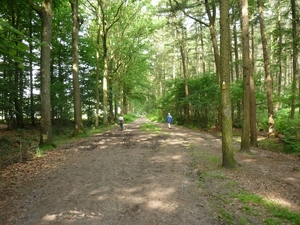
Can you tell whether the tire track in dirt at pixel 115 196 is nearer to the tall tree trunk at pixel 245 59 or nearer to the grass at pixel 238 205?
the grass at pixel 238 205

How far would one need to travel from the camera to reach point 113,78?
29.6 metres

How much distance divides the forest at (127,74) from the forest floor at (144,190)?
135 cm

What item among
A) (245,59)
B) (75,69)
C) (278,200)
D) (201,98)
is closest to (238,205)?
(278,200)

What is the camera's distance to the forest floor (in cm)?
420

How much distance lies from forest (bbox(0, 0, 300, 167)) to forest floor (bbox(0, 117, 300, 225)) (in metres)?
1.35

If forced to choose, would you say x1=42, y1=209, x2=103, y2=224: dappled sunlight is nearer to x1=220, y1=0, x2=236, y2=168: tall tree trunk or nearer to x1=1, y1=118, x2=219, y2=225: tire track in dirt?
x1=1, y1=118, x2=219, y2=225: tire track in dirt

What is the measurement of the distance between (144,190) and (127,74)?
27.7 m

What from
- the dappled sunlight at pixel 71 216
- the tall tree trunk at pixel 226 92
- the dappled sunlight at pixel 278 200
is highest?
the tall tree trunk at pixel 226 92

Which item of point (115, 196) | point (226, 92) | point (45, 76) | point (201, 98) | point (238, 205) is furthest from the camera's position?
point (201, 98)

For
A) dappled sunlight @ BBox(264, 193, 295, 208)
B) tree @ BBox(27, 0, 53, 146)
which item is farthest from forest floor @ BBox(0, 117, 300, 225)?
tree @ BBox(27, 0, 53, 146)

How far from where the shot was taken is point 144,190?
5.43 m

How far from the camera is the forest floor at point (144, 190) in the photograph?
4204 millimetres

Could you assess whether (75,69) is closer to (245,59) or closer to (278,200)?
(245,59)

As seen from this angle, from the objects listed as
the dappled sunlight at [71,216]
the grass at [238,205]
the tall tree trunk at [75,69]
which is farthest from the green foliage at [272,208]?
the tall tree trunk at [75,69]
